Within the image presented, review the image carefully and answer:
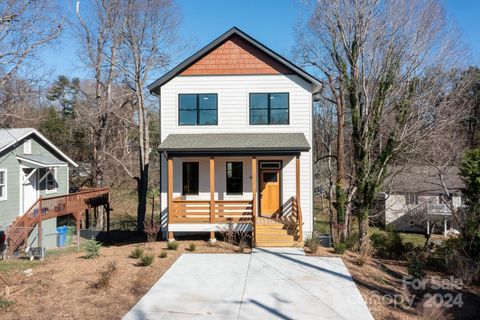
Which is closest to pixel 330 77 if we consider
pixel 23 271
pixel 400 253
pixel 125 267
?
pixel 400 253

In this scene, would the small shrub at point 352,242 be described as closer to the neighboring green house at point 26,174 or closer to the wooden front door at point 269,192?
the wooden front door at point 269,192

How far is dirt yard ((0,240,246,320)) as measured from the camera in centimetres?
770

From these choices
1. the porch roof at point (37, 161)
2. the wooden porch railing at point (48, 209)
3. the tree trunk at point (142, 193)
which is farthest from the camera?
the tree trunk at point (142, 193)

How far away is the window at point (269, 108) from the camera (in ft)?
51.6

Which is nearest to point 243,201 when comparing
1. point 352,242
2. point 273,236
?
point 273,236

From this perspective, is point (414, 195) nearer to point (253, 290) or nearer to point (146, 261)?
point (253, 290)

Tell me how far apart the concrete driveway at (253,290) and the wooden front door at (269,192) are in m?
3.57

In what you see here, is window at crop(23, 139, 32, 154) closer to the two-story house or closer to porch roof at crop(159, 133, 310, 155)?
the two-story house

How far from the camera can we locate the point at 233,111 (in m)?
15.8

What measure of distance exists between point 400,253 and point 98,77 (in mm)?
21213

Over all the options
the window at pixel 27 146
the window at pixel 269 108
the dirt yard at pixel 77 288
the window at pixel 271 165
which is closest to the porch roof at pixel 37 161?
the window at pixel 27 146

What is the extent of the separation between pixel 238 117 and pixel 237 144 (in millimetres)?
1740

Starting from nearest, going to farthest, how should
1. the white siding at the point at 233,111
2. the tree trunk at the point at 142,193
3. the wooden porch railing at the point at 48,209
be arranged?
the white siding at the point at 233,111 < the wooden porch railing at the point at 48,209 < the tree trunk at the point at 142,193

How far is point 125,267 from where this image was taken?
10922 mm
